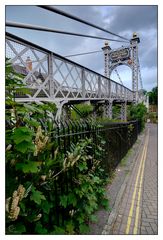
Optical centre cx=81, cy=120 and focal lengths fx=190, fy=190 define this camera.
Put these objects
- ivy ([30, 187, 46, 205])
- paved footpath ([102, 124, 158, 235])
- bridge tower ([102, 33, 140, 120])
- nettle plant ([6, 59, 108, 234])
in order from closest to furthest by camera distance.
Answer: nettle plant ([6, 59, 108, 234]) → ivy ([30, 187, 46, 205]) → paved footpath ([102, 124, 158, 235]) → bridge tower ([102, 33, 140, 120])

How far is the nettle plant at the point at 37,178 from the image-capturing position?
1613 mm

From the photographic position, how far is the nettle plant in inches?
63.5

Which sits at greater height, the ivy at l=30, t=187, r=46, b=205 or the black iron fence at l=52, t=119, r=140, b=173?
the black iron fence at l=52, t=119, r=140, b=173

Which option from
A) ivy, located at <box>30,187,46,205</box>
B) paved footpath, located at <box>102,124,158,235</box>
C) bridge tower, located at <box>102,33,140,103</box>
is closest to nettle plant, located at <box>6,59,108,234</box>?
ivy, located at <box>30,187,46,205</box>

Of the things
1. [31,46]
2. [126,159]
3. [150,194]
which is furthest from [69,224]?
[31,46]

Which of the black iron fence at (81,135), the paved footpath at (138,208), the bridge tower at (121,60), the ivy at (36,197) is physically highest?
the bridge tower at (121,60)

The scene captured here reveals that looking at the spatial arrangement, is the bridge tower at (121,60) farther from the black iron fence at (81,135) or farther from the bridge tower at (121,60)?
the black iron fence at (81,135)

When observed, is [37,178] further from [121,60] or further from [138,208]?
[121,60]

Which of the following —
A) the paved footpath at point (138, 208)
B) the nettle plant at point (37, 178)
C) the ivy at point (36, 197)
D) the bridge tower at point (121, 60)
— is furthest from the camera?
the bridge tower at point (121, 60)

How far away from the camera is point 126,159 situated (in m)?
7.19

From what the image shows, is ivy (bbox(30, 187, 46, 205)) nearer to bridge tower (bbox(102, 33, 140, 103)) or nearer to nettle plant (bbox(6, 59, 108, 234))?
nettle plant (bbox(6, 59, 108, 234))

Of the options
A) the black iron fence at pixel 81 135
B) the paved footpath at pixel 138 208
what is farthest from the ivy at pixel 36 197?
the paved footpath at pixel 138 208

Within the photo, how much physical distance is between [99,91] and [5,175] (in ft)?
38.6

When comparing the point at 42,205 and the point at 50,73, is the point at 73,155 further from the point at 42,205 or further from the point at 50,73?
the point at 50,73
